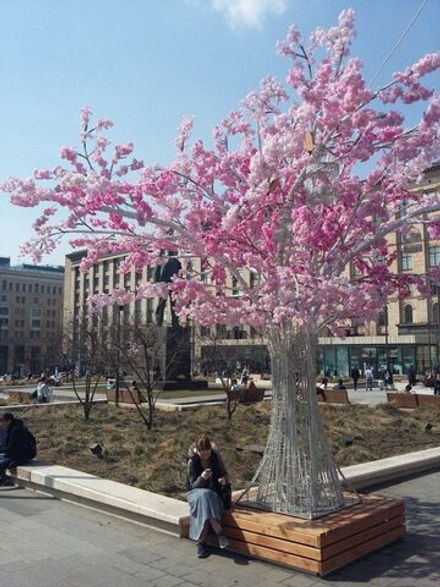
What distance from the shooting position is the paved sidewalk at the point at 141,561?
5.26m

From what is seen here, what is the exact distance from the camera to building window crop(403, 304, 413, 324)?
61.0 metres

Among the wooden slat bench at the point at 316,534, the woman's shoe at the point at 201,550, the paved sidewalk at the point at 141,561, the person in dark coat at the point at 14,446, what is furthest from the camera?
the person in dark coat at the point at 14,446

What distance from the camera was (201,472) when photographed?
21.2ft

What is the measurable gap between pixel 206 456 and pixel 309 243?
8.51 feet

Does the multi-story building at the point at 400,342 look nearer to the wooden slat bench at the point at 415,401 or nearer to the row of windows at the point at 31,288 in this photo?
the wooden slat bench at the point at 415,401

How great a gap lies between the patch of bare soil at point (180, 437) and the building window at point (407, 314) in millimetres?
42893

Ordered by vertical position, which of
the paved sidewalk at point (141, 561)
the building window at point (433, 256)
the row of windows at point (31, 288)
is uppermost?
the row of windows at point (31, 288)

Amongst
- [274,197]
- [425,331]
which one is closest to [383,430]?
[274,197]

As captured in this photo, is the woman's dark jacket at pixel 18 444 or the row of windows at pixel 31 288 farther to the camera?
the row of windows at pixel 31 288

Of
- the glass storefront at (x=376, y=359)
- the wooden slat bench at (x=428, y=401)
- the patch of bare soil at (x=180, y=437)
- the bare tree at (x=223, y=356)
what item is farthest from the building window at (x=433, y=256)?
the patch of bare soil at (x=180, y=437)

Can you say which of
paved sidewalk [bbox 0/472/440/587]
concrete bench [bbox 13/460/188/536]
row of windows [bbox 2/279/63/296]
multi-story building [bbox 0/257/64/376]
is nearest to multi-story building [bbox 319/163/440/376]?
concrete bench [bbox 13/460/188/536]

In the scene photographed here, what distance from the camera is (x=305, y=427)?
6414 millimetres

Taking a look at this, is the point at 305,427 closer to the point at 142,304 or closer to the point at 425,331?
the point at 425,331

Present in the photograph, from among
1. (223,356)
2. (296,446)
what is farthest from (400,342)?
(296,446)
